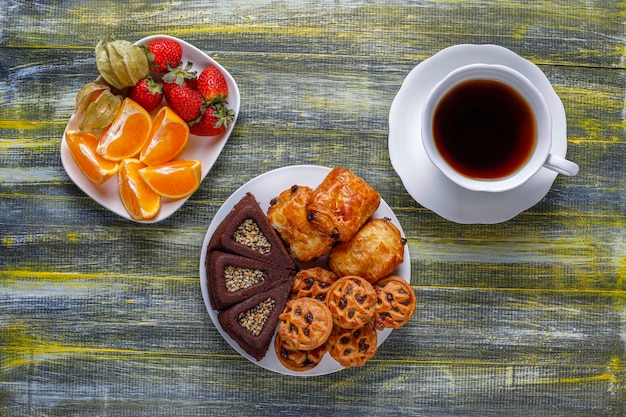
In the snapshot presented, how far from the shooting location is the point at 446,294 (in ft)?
6.68

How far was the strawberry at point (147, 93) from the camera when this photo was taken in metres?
1.86

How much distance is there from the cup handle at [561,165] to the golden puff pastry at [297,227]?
25.9 inches

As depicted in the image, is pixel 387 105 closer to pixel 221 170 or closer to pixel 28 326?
pixel 221 170

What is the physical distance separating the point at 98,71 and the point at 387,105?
0.98 m

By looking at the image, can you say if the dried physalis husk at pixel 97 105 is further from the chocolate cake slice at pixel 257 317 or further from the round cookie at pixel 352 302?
the round cookie at pixel 352 302

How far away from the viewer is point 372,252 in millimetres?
1793

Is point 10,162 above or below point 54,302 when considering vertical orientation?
above

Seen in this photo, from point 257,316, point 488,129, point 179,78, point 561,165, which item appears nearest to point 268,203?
point 257,316

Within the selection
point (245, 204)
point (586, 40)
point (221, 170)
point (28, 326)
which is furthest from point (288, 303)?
point (586, 40)

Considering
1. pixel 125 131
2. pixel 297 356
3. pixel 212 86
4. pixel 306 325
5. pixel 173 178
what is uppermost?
pixel 212 86

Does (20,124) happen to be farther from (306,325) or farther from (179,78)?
(306,325)

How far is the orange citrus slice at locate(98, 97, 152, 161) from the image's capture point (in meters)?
1.85

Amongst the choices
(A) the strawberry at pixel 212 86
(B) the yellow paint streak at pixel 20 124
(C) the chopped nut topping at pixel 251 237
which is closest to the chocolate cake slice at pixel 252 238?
(C) the chopped nut topping at pixel 251 237

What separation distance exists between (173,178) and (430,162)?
2.61 ft
